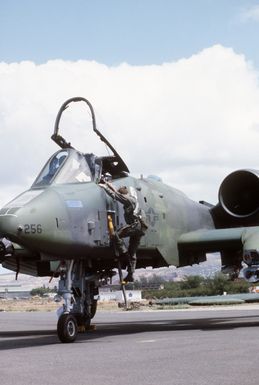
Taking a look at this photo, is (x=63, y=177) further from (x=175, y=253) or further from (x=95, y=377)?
(x=95, y=377)

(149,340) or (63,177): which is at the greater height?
(63,177)

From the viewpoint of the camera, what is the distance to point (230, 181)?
19.2m

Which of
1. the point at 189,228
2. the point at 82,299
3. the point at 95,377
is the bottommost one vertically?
the point at 95,377

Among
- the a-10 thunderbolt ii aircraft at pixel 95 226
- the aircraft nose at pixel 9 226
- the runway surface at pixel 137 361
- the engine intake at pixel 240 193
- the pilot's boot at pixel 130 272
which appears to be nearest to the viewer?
the runway surface at pixel 137 361

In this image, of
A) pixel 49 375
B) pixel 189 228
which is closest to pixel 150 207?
pixel 189 228

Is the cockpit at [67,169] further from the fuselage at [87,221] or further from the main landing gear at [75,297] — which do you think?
the main landing gear at [75,297]

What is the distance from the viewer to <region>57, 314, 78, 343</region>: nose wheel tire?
1345 cm

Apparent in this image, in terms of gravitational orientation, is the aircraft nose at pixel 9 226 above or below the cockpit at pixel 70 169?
below

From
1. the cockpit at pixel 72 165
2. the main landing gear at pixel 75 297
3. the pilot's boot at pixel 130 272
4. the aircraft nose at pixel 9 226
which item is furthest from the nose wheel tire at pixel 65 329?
the cockpit at pixel 72 165

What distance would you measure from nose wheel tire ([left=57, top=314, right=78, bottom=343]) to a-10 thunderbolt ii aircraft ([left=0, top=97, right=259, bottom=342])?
0.02 m

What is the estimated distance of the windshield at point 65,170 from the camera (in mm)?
Result: 14453

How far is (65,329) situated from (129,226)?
8.71 ft

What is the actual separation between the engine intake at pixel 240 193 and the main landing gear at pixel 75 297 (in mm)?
4670

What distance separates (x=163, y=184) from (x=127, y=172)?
2028mm
